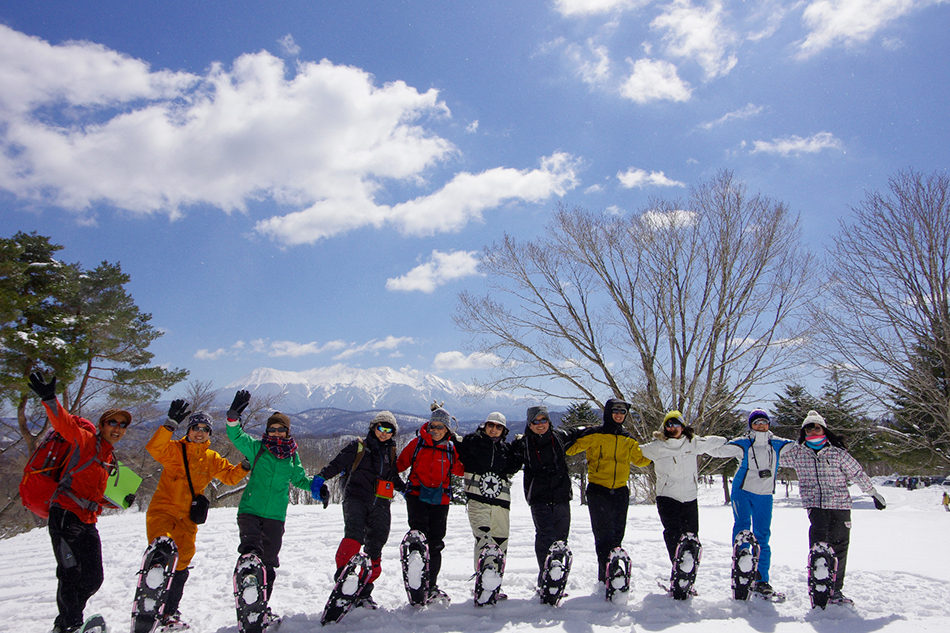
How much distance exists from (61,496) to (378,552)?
2358 millimetres

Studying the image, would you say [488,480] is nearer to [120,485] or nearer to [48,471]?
[120,485]

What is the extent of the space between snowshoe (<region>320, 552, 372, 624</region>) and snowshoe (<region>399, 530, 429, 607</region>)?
A: 355 millimetres

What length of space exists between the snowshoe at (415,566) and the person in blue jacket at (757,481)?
117 inches

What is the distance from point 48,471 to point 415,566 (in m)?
2.77

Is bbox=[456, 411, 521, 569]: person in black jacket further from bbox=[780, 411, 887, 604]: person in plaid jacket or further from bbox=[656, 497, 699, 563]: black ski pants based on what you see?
bbox=[780, 411, 887, 604]: person in plaid jacket

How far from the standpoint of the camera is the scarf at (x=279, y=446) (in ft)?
13.9

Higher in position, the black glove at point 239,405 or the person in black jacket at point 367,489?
the black glove at point 239,405

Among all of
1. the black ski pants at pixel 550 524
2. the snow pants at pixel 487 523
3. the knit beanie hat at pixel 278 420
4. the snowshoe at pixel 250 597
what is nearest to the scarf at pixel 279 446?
the knit beanie hat at pixel 278 420

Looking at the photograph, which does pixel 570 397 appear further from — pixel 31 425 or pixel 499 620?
pixel 31 425

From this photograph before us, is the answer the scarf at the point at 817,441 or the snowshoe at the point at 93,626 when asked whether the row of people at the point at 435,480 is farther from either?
the snowshoe at the point at 93,626

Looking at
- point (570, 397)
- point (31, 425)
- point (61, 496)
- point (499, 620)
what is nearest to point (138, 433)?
point (31, 425)

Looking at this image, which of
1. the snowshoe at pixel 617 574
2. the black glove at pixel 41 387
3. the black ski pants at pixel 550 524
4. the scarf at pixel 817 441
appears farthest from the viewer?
the scarf at pixel 817 441

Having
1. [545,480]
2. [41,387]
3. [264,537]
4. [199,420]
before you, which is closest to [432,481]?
[545,480]

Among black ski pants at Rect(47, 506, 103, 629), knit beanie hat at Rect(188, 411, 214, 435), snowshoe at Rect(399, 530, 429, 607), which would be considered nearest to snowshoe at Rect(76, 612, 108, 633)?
black ski pants at Rect(47, 506, 103, 629)
